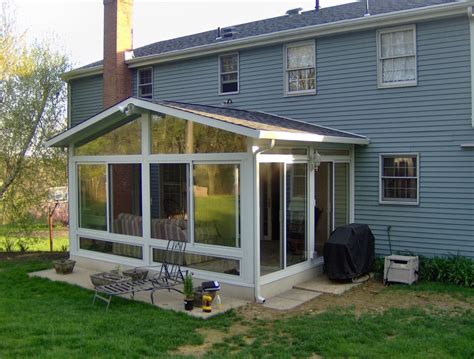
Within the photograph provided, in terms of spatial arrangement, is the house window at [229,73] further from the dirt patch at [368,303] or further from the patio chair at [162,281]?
the dirt patch at [368,303]

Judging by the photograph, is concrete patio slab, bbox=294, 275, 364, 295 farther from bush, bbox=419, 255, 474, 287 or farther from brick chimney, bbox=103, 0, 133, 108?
brick chimney, bbox=103, 0, 133, 108

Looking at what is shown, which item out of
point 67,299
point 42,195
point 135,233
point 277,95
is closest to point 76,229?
point 135,233

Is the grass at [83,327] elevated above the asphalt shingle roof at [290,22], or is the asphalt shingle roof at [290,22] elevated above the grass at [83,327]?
the asphalt shingle roof at [290,22]

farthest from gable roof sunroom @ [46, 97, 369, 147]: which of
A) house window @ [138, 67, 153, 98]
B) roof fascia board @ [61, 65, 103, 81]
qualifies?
roof fascia board @ [61, 65, 103, 81]

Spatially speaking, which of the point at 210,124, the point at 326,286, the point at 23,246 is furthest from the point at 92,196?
the point at 326,286

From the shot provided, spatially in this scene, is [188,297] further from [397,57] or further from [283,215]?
[397,57]

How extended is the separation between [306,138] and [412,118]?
2.64m

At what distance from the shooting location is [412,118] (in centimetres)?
1002

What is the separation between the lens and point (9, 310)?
7.45 meters

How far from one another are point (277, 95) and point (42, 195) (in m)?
7.68

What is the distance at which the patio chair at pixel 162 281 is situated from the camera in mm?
7699

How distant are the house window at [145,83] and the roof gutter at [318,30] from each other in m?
0.30

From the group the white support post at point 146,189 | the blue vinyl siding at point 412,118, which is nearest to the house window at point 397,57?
the blue vinyl siding at point 412,118

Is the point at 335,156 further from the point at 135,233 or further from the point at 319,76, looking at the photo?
the point at 135,233
